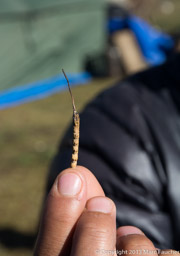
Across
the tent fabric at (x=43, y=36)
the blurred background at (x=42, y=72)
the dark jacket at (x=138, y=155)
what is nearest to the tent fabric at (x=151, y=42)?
the blurred background at (x=42, y=72)

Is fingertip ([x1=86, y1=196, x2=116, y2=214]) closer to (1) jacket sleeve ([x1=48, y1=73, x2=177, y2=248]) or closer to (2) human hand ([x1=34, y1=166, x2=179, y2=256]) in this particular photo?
(2) human hand ([x1=34, y1=166, x2=179, y2=256])

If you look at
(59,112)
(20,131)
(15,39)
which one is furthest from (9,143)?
(15,39)

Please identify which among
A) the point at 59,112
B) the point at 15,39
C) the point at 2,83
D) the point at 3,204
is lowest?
the point at 3,204

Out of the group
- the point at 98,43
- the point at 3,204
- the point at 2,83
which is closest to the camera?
the point at 3,204

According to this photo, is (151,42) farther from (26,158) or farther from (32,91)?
(26,158)

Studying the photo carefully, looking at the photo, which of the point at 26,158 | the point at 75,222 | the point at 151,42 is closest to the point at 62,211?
the point at 75,222

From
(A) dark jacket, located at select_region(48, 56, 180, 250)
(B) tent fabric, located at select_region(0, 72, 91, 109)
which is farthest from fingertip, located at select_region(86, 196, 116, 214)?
(B) tent fabric, located at select_region(0, 72, 91, 109)

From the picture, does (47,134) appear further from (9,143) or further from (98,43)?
(98,43)
